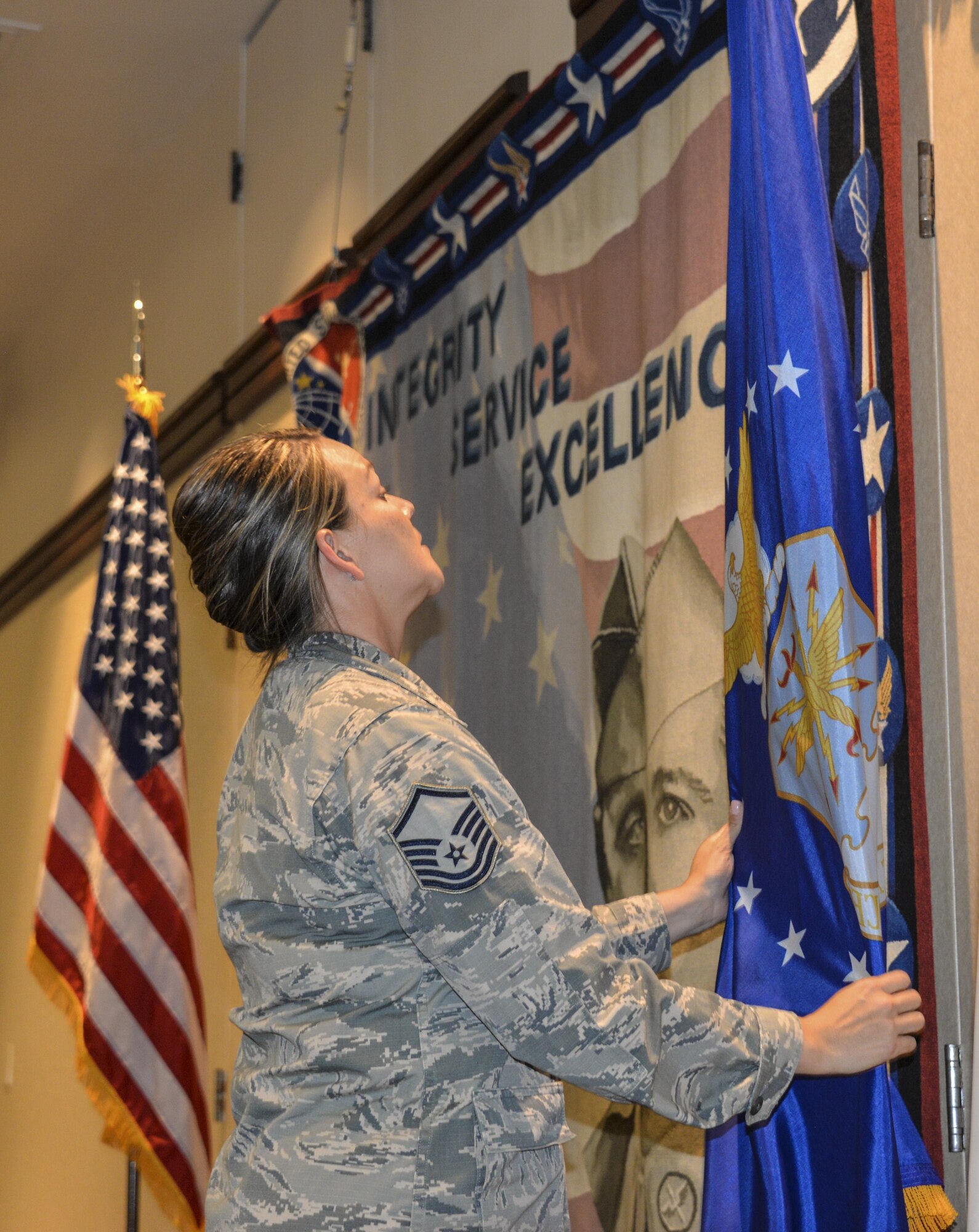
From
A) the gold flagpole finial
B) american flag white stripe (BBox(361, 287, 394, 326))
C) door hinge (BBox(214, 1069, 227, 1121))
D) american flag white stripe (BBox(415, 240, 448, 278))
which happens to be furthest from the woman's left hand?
door hinge (BBox(214, 1069, 227, 1121))

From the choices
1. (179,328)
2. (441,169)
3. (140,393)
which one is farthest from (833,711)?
(179,328)

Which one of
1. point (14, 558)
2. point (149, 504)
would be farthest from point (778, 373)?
point (14, 558)

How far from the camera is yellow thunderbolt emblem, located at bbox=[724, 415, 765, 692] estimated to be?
161cm

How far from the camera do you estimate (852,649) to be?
144 centimetres

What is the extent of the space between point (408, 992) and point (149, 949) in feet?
6.96

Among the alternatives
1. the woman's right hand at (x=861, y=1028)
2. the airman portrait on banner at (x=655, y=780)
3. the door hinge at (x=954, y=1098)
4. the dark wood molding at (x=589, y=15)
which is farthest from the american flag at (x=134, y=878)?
the woman's right hand at (x=861, y=1028)

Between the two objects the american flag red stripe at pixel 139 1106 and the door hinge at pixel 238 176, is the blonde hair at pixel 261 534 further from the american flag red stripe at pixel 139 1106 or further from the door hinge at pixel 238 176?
the door hinge at pixel 238 176

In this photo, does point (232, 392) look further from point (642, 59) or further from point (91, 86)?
point (642, 59)

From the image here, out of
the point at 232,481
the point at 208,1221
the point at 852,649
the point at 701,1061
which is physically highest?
the point at 232,481

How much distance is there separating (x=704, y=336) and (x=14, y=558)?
5.11 m

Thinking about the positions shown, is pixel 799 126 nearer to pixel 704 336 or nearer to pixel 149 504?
pixel 704 336

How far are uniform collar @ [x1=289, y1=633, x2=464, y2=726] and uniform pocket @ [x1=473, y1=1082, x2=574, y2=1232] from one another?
0.40m

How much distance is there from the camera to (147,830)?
3477mm

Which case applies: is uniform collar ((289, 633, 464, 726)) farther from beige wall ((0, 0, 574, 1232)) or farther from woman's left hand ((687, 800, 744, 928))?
A: beige wall ((0, 0, 574, 1232))
